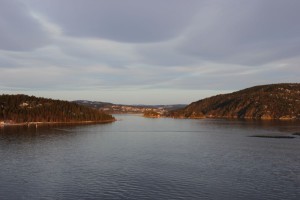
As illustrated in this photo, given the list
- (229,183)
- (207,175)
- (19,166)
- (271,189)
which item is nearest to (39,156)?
(19,166)

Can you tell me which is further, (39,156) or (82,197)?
(39,156)

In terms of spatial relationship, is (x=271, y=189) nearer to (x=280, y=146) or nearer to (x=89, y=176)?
(x=89, y=176)

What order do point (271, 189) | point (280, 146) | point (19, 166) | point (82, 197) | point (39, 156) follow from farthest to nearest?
point (280, 146) < point (39, 156) < point (19, 166) < point (271, 189) < point (82, 197)

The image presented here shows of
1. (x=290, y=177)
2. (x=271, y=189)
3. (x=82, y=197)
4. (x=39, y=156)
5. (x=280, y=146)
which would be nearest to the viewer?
(x=82, y=197)

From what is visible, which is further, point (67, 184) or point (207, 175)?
point (207, 175)

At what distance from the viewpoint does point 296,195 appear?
5681 cm

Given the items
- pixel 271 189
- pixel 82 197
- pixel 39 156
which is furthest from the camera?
pixel 39 156

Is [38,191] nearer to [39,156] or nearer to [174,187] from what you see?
[174,187]

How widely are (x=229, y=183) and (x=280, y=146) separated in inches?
2549

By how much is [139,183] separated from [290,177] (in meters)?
28.6

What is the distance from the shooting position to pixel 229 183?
64.6m

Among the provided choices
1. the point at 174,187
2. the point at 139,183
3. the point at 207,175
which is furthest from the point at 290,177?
the point at 139,183

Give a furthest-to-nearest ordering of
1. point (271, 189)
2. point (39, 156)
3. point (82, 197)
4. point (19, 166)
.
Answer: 1. point (39, 156)
2. point (19, 166)
3. point (271, 189)
4. point (82, 197)

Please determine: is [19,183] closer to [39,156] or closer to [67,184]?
[67,184]
